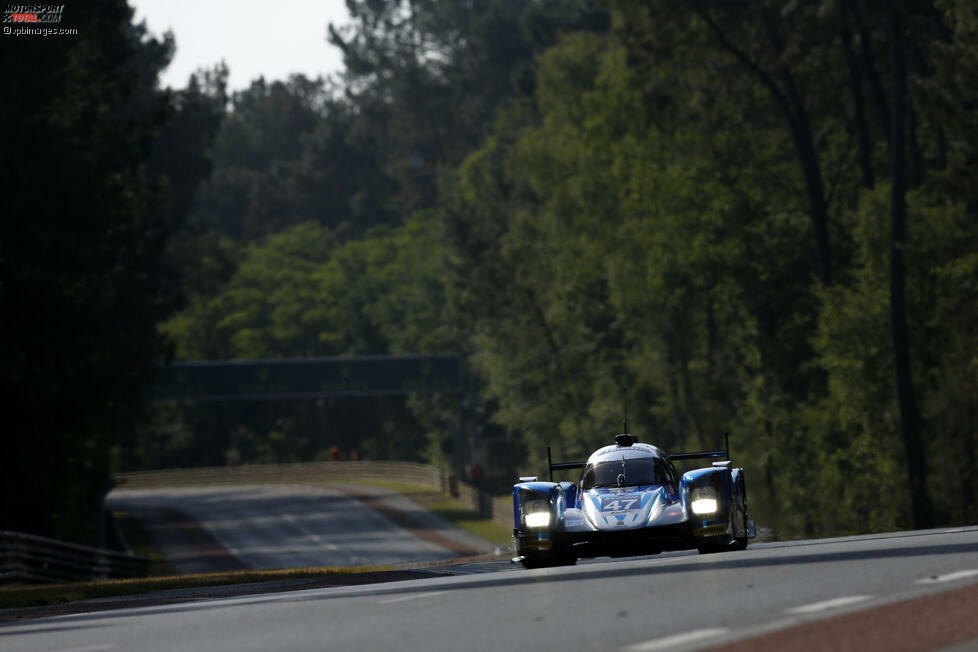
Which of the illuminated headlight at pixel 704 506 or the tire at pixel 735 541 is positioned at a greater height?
the illuminated headlight at pixel 704 506

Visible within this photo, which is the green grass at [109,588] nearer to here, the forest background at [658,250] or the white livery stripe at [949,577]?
the forest background at [658,250]

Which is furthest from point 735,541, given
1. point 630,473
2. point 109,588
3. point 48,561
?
point 48,561

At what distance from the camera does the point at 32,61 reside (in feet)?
119

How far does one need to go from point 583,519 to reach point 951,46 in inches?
950

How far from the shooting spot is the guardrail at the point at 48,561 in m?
29.5

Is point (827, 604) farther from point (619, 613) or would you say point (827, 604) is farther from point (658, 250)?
point (658, 250)

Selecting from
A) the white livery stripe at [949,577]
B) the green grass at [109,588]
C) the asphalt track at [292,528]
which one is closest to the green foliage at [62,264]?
the green grass at [109,588]

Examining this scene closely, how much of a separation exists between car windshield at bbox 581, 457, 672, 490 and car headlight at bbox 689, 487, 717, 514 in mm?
621

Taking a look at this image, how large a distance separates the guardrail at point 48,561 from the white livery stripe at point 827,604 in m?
19.4

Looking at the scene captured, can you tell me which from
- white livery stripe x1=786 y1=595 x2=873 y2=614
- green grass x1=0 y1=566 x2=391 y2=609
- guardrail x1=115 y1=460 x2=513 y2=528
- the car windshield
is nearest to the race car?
the car windshield

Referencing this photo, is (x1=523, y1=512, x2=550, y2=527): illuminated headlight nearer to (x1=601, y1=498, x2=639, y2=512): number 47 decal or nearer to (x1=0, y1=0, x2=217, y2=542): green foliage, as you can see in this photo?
(x1=601, y1=498, x2=639, y2=512): number 47 decal

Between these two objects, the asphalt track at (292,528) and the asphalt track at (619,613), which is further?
the asphalt track at (292,528)

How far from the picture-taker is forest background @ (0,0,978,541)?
122 ft

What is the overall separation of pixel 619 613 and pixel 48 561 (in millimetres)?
23212
